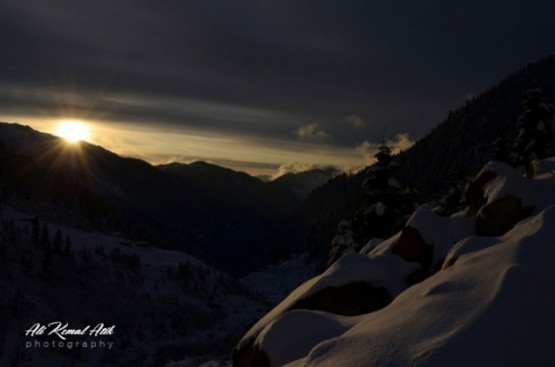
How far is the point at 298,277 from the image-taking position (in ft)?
A: 254

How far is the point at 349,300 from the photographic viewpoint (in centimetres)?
918

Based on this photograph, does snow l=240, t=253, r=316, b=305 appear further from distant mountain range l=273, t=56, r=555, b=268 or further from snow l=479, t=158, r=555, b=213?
snow l=479, t=158, r=555, b=213

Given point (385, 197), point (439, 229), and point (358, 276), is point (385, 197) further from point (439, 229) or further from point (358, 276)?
point (358, 276)

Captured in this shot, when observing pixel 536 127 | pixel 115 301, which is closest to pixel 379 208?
pixel 536 127

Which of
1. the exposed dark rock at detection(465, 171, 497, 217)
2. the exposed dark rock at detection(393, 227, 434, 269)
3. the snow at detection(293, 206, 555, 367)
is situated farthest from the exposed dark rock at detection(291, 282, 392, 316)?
the exposed dark rock at detection(465, 171, 497, 217)

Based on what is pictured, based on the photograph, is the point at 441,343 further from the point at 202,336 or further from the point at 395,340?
the point at 202,336

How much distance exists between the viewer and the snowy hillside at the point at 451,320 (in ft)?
15.8

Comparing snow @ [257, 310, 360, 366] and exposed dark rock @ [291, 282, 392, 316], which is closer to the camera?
snow @ [257, 310, 360, 366]

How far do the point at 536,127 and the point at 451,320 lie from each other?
22.8 meters

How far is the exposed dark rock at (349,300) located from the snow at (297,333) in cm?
158

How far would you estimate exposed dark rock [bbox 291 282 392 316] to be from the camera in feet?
29.8

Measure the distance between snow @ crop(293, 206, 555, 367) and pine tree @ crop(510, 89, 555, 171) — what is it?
20.1 m

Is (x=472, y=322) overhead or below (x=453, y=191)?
below

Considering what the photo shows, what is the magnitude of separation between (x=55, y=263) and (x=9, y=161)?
100 meters
